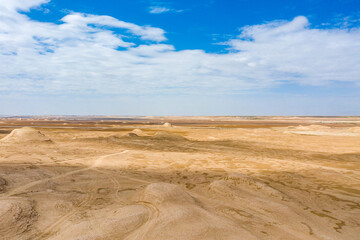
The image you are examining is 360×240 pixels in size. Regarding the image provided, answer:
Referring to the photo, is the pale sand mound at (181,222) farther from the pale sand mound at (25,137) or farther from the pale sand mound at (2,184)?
the pale sand mound at (25,137)

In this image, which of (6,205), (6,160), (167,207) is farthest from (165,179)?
(6,160)

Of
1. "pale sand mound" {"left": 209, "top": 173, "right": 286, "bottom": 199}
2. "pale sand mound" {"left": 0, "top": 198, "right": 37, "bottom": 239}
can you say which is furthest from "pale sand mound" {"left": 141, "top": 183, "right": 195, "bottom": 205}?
"pale sand mound" {"left": 0, "top": 198, "right": 37, "bottom": 239}

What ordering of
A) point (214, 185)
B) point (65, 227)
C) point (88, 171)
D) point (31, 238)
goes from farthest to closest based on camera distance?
point (88, 171)
point (214, 185)
point (65, 227)
point (31, 238)

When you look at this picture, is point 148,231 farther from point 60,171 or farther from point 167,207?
point 60,171

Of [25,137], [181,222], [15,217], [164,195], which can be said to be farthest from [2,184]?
[25,137]

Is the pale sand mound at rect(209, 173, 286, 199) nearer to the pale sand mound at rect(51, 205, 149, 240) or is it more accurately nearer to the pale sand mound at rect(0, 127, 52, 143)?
the pale sand mound at rect(51, 205, 149, 240)
